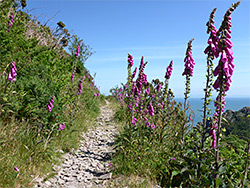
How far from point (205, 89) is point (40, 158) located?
347cm

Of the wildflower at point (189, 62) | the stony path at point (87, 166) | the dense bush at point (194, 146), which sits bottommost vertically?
the stony path at point (87, 166)

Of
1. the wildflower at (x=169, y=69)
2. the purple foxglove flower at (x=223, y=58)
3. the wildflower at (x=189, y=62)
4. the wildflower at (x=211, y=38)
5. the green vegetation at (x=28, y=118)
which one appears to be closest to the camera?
the purple foxglove flower at (x=223, y=58)

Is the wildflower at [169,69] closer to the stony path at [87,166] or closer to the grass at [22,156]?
the stony path at [87,166]

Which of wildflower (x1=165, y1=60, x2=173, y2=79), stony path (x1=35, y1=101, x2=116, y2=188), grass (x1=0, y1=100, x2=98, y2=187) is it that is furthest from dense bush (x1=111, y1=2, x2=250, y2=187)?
grass (x1=0, y1=100, x2=98, y2=187)

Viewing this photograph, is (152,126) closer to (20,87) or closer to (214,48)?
(214,48)

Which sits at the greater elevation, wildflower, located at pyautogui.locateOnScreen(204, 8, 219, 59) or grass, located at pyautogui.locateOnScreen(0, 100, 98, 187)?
wildflower, located at pyautogui.locateOnScreen(204, 8, 219, 59)

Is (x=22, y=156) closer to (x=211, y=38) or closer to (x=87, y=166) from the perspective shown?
(x=87, y=166)

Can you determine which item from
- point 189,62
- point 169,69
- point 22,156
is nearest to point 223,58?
point 189,62

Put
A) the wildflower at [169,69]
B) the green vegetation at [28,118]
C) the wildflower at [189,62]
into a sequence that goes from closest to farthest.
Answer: the green vegetation at [28,118], the wildflower at [189,62], the wildflower at [169,69]

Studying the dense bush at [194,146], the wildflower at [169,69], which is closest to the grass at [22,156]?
the dense bush at [194,146]

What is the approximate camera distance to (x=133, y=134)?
5.25 meters

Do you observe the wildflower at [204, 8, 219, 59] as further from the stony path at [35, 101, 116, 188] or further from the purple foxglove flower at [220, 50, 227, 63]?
the stony path at [35, 101, 116, 188]

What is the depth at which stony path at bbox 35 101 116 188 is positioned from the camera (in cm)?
410

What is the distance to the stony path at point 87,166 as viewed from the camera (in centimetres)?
410
